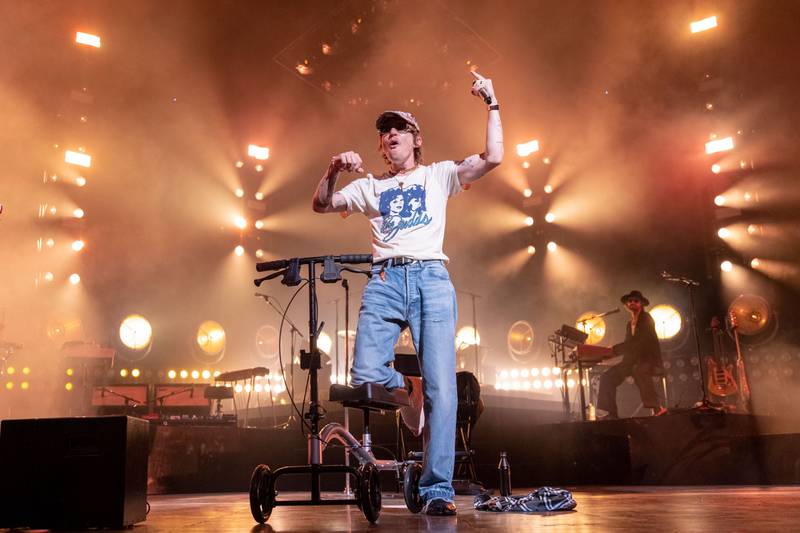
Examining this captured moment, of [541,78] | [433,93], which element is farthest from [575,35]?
[433,93]

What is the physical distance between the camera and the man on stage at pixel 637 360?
8.30 meters

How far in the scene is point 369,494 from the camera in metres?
2.56

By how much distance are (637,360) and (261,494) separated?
6.77 m

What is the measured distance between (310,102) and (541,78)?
5.05 m

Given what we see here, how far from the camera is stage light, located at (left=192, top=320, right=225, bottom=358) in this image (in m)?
14.1

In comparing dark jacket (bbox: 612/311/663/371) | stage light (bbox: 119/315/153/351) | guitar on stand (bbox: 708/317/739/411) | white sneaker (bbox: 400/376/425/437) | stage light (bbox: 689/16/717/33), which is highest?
stage light (bbox: 689/16/717/33)

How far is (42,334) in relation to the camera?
38.1 feet

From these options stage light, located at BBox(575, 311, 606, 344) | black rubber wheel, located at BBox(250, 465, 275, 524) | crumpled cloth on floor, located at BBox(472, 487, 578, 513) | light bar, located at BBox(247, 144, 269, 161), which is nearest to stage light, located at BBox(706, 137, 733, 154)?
stage light, located at BBox(575, 311, 606, 344)

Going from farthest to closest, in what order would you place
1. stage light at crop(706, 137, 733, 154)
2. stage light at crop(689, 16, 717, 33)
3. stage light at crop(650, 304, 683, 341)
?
stage light at crop(650, 304, 683, 341) → stage light at crop(706, 137, 733, 154) → stage light at crop(689, 16, 717, 33)

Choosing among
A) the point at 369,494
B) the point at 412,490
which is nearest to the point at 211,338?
the point at 412,490

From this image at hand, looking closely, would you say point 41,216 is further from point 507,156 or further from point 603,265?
point 603,265

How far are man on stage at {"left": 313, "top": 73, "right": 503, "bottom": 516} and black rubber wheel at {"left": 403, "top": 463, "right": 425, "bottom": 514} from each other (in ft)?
0.25

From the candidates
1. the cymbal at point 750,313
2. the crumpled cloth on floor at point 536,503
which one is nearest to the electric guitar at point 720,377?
the cymbal at point 750,313

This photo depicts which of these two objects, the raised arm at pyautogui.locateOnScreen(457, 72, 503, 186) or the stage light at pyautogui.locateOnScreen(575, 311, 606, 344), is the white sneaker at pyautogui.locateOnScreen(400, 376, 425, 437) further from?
the stage light at pyautogui.locateOnScreen(575, 311, 606, 344)
